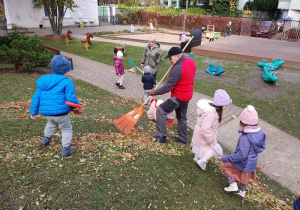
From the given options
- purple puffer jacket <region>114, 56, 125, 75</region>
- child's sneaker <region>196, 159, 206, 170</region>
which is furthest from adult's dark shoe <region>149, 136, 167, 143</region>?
purple puffer jacket <region>114, 56, 125, 75</region>

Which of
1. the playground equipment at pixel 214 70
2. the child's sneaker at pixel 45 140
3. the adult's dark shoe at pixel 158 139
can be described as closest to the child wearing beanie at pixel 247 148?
the adult's dark shoe at pixel 158 139

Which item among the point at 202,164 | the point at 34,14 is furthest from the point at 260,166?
the point at 34,14

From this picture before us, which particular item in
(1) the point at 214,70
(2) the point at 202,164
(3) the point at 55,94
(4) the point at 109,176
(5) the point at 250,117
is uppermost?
(3) the point at 55,94

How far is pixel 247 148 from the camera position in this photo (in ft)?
10.7

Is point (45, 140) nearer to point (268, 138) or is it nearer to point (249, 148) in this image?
point (249, 148)

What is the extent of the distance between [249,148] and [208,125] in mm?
721

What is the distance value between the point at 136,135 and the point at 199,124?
1.60m

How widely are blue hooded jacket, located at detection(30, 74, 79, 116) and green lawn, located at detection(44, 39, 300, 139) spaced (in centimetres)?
596

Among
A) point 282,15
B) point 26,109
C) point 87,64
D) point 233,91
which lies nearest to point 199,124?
point 26,109

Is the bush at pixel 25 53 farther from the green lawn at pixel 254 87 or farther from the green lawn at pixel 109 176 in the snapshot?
the green lawn at pixel 109 176

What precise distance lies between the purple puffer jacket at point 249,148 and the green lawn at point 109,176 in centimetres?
66

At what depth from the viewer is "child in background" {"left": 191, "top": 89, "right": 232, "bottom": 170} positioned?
373cm

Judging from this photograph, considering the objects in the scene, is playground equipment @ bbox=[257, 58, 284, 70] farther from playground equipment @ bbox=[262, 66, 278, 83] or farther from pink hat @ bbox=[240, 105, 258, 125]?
pink hat @ bbox=[240, 105, 258, 125]

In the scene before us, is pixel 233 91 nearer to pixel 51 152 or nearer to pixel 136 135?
pixel 136 135
